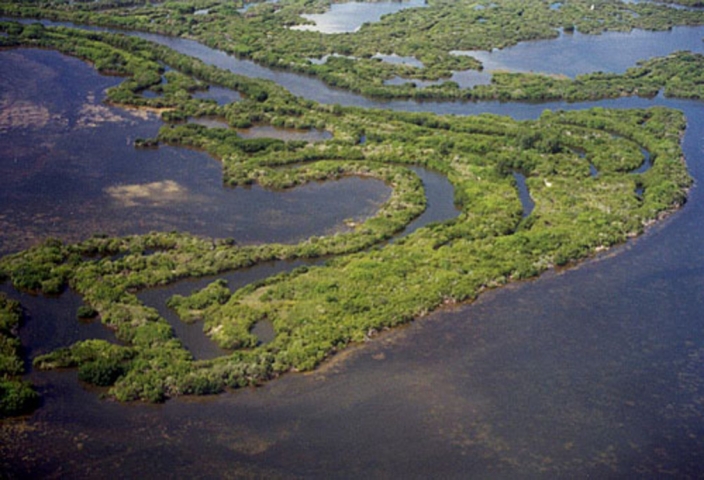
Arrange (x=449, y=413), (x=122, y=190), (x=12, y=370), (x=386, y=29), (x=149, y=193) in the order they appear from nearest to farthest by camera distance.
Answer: (x=449, y=413), (x=12, y=370), (x=149, y=193), (x=122, y=190), (x=386, y=29)

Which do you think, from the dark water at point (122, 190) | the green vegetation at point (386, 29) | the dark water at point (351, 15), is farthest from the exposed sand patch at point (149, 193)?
the dark water at point (351, 15)

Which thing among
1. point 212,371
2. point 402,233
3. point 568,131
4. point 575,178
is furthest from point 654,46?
point 212,371

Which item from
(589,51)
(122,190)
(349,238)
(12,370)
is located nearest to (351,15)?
(589,51)

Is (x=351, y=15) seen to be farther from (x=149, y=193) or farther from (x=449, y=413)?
(x=449, y=413)

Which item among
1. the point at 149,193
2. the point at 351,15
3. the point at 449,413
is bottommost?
the point at 449,413

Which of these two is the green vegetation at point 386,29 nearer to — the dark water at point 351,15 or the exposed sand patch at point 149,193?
the dark water at point 351,15

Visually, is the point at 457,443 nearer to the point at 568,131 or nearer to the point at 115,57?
the point at 568,131
